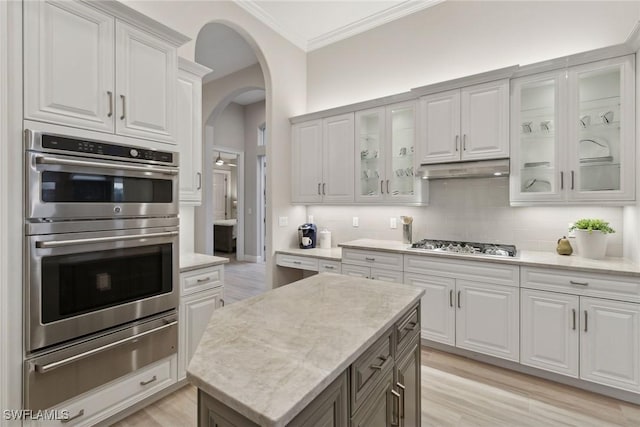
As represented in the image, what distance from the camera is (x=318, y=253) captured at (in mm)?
3822

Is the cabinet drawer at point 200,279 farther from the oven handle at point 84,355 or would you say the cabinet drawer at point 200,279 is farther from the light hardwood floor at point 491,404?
the light hardwood floor at point 491,404

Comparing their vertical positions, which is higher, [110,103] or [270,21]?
[270,21]

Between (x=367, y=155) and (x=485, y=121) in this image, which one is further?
(x=367, y=155)

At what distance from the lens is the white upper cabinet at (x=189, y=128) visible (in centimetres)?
262

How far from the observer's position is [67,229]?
1701mm

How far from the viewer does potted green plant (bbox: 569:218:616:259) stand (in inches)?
99.0

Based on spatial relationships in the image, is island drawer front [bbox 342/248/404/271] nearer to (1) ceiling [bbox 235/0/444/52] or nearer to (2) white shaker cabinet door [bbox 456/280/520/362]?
(2) white shaker cabinet door [bbox 456/280/520/362]

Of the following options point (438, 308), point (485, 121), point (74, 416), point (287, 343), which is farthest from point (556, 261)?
point (74, 416)

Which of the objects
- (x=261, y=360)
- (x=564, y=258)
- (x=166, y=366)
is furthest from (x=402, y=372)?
(x=564, y=258)

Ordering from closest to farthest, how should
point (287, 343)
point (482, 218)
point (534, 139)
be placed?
point (287, 343)
point (534, 139)
point (482, 218)

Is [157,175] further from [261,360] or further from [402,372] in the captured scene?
[402,372]

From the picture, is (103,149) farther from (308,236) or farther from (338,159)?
(308,236)

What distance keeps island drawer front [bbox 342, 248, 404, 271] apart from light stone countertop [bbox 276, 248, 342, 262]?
141mm

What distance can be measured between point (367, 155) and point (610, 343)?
268 centimetres
